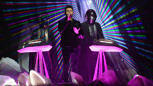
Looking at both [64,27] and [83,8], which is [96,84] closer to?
[64,27]

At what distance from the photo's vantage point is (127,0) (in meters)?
1.38

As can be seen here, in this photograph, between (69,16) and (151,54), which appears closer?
(151,54)

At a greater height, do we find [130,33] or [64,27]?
[64,27]

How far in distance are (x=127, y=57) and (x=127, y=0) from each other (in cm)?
68

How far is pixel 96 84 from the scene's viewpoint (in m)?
0.44

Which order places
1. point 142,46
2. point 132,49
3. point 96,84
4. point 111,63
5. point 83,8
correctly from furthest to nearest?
point 83,8
point 132,49
point 142,46
point 111,63
point 96,84

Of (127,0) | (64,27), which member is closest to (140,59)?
(127,0)

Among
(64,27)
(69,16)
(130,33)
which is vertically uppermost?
(69,16)

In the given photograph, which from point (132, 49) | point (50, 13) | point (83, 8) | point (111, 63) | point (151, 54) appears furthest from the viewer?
point (83, 8)

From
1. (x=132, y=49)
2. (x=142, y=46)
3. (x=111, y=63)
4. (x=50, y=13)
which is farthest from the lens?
(x=50, y=13)

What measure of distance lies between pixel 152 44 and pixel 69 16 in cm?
98

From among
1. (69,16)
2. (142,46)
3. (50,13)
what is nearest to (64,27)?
(69,16)

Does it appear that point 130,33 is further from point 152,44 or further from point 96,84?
point 96,84

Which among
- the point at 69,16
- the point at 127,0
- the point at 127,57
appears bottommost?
the point at 127,57
